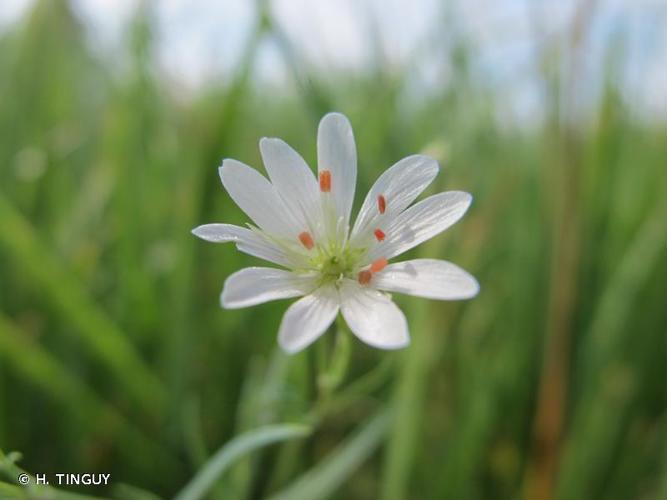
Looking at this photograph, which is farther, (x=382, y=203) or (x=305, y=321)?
(x=382, y=203)

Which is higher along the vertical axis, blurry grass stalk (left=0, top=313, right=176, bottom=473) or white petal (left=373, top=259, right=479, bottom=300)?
white petal (left=373, top=259, right=479, bottom=300)

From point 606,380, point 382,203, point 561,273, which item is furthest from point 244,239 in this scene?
point 606,380

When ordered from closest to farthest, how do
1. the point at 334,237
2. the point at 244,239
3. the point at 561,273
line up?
the point at 244,239 → the point at 334,237 → the point at 561,273

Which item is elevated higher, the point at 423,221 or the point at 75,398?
the point at 423,221

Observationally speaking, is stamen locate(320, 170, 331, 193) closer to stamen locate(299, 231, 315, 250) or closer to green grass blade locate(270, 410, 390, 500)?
stamen locate(299, 231, 315, 250)

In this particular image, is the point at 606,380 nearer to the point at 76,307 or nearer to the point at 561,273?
the point at 561,273

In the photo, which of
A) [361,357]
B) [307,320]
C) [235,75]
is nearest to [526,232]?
[361,357]

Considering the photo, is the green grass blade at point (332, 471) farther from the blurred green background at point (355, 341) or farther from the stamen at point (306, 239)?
the stamen at point (306, 239)

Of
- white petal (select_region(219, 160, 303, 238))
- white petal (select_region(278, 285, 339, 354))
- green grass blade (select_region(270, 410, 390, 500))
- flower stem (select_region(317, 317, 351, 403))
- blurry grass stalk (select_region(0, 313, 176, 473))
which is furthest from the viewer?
blurry grass stalk (select_region(0, 313, 176, 473))

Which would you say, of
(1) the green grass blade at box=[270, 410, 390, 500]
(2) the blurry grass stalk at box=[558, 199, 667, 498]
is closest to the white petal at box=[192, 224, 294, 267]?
(1) the green grass blade at box=[270, 410, 390, 500]
